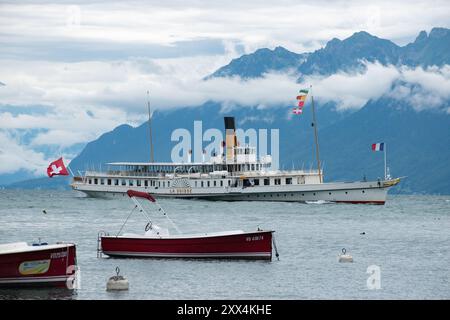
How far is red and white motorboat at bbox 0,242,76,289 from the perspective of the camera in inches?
1630

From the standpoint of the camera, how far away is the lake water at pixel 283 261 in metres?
43.0

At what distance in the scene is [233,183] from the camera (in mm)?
126000

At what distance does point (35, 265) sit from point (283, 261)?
16.5m

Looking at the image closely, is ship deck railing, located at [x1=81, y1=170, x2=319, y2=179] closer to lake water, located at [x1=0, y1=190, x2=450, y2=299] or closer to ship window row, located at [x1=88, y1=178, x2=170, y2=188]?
ship window row, located at [x1=88, y1=178, x2=170, y2=188]

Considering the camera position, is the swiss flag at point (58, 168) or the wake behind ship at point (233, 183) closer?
the swiss flag at point (58, 168)

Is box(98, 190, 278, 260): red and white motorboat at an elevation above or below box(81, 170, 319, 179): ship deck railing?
below

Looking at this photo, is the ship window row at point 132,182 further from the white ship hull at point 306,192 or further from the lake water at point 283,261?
the lake water at point 283,261

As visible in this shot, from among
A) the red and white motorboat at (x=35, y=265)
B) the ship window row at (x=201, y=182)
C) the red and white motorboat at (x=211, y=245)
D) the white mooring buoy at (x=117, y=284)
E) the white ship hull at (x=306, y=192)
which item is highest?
the ship window row at (x=201, y=182)

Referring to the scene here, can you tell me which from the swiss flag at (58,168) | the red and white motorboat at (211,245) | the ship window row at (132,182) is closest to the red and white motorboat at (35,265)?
the red and white motorboat at (211,245)

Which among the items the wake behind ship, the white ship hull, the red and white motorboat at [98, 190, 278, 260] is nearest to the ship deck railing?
the wake behind ship

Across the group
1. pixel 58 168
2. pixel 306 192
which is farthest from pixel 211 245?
pixel 306 192

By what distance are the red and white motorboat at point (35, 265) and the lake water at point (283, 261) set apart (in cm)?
48

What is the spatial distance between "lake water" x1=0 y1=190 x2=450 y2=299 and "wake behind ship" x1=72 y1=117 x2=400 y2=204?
793 inches

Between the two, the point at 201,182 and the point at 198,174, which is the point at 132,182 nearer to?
the point at 198,174
